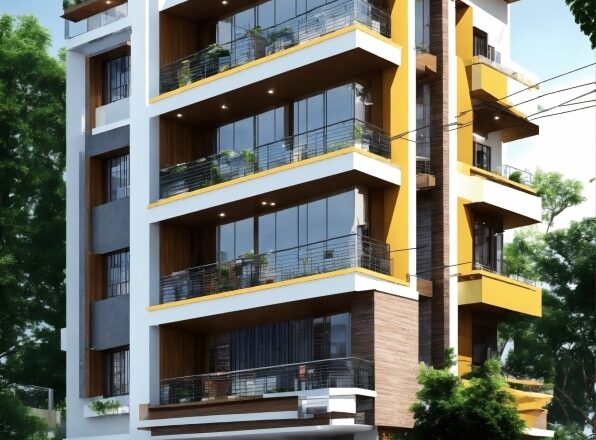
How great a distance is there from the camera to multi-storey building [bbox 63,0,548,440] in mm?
34875

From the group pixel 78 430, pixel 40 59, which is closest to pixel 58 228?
pixel 40 59

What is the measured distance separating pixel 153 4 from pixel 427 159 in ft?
31.1

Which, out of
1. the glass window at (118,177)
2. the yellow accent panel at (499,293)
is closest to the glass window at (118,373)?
the glass window at (118,177)

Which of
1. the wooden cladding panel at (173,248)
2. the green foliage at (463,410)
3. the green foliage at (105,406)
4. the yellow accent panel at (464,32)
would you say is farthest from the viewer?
the green foliage at (105,406)

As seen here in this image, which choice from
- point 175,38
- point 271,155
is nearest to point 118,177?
point 175,38

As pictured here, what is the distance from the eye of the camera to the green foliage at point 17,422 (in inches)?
1983

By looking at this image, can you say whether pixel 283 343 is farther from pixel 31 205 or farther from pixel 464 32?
pixel 31 205

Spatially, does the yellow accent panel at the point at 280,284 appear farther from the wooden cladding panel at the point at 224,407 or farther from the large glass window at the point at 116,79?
the large glass window at the point at 116,79

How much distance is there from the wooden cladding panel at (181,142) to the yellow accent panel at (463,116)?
7239 mm

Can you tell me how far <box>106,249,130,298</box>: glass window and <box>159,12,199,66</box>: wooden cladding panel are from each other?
5797mm

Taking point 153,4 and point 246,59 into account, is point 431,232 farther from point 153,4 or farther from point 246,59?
point 153,4

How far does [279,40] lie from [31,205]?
2081 centimetres

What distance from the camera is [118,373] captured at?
Answer: 134 ft

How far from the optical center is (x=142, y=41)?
1583 inches
